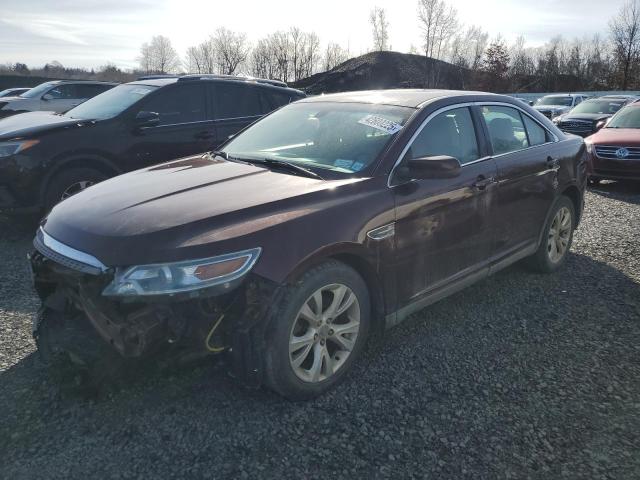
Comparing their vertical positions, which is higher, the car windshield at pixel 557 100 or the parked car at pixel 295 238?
the car windshield at pixel 557 100

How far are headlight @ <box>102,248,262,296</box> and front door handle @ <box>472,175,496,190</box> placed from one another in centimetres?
207

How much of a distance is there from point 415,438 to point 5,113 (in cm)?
1645

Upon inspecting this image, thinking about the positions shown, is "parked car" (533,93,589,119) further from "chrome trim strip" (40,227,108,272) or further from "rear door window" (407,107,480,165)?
"chrome trim strip" (40,227,108,272)

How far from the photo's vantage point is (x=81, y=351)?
2.71 meters

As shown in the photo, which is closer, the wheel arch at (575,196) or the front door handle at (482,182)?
the front door handle at (482,182)

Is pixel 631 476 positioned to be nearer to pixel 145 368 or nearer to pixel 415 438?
pixel 415 438

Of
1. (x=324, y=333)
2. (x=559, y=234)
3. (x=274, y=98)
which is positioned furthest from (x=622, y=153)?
(x=324, y=333)

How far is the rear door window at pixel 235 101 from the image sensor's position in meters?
6.78

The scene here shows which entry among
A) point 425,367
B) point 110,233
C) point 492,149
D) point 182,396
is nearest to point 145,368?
point 182,396

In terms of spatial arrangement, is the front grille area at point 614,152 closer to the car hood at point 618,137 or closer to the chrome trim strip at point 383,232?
the car hood at point 618,137

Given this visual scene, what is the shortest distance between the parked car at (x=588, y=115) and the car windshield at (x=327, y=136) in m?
13.1

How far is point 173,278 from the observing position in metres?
2.40

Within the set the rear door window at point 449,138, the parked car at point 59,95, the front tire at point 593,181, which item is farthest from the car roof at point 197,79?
the parked car at point 59,95

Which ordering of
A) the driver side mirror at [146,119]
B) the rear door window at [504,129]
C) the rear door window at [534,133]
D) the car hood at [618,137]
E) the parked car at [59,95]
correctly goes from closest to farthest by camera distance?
the rear door window at [504,129]
the rear door window at [534,133]
the driver side mirror at [146,119]
the car hood at [618,137]
the parked car at [59,95]
